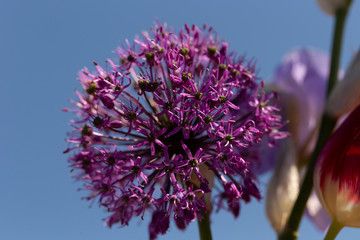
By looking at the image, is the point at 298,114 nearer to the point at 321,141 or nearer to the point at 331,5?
the point at 321,141

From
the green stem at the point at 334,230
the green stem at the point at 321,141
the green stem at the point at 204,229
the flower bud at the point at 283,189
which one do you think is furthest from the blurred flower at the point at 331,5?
the green stem at the point at 204,229

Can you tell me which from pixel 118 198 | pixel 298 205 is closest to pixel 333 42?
pixel 298 205

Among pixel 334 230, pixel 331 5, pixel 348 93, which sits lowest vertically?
pixel 334 230

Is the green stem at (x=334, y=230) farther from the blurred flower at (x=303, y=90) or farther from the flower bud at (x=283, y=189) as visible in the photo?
the blurred flower at (x=303, y=90)

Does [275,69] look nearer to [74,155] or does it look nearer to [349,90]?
[349,90]

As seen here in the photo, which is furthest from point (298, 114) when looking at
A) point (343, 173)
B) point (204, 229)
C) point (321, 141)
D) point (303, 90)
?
point (204, 229)

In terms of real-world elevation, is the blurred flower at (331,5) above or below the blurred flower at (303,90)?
above

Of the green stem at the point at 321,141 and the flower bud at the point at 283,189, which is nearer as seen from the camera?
the green stem at the point at 321,141

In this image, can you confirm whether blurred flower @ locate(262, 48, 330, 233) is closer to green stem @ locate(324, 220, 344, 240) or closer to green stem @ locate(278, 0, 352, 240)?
green stem @ locate(278, 0, 352, 240)
